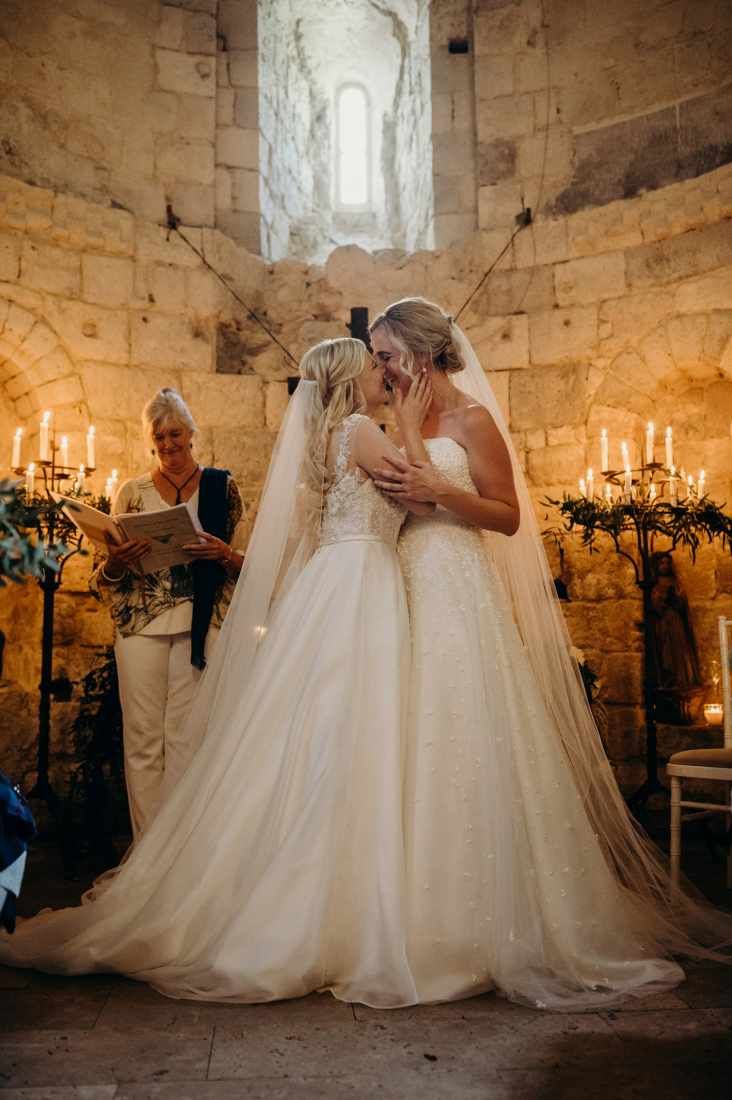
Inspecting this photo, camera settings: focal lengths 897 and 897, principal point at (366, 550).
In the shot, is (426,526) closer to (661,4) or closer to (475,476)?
(475,476)

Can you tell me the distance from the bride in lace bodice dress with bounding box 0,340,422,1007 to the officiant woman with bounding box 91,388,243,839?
0.42 m

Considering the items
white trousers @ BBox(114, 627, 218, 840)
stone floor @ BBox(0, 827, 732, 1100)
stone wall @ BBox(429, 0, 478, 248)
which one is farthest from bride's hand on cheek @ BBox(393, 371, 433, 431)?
stone wall @ BBox(429, 0, 478, 248)

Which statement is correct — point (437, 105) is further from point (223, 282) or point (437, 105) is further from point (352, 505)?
point (352, 505)

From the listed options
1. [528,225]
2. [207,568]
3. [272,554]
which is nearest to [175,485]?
[207,568]

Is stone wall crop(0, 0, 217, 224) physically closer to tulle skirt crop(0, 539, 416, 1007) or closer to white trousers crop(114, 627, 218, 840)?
white trousers crop(114, 627, 218, 840)

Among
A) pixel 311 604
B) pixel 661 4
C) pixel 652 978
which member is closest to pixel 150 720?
pixel 311 604

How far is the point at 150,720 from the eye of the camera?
10.5 feet

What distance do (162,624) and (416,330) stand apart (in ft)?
4.48

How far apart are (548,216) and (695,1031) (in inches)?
208

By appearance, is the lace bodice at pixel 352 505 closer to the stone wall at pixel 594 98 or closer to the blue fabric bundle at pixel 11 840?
the blue fabric bundle at pixel 11 840

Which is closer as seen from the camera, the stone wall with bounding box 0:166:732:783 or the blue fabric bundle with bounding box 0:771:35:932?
the blue fabric bundle with bounding box 0:771:35:932

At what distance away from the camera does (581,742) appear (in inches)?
108


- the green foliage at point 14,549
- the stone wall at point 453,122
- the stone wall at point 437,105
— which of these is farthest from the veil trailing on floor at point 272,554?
the stone wall at point 453,122

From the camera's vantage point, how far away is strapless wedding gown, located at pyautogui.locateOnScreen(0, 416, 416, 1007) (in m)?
2.12
